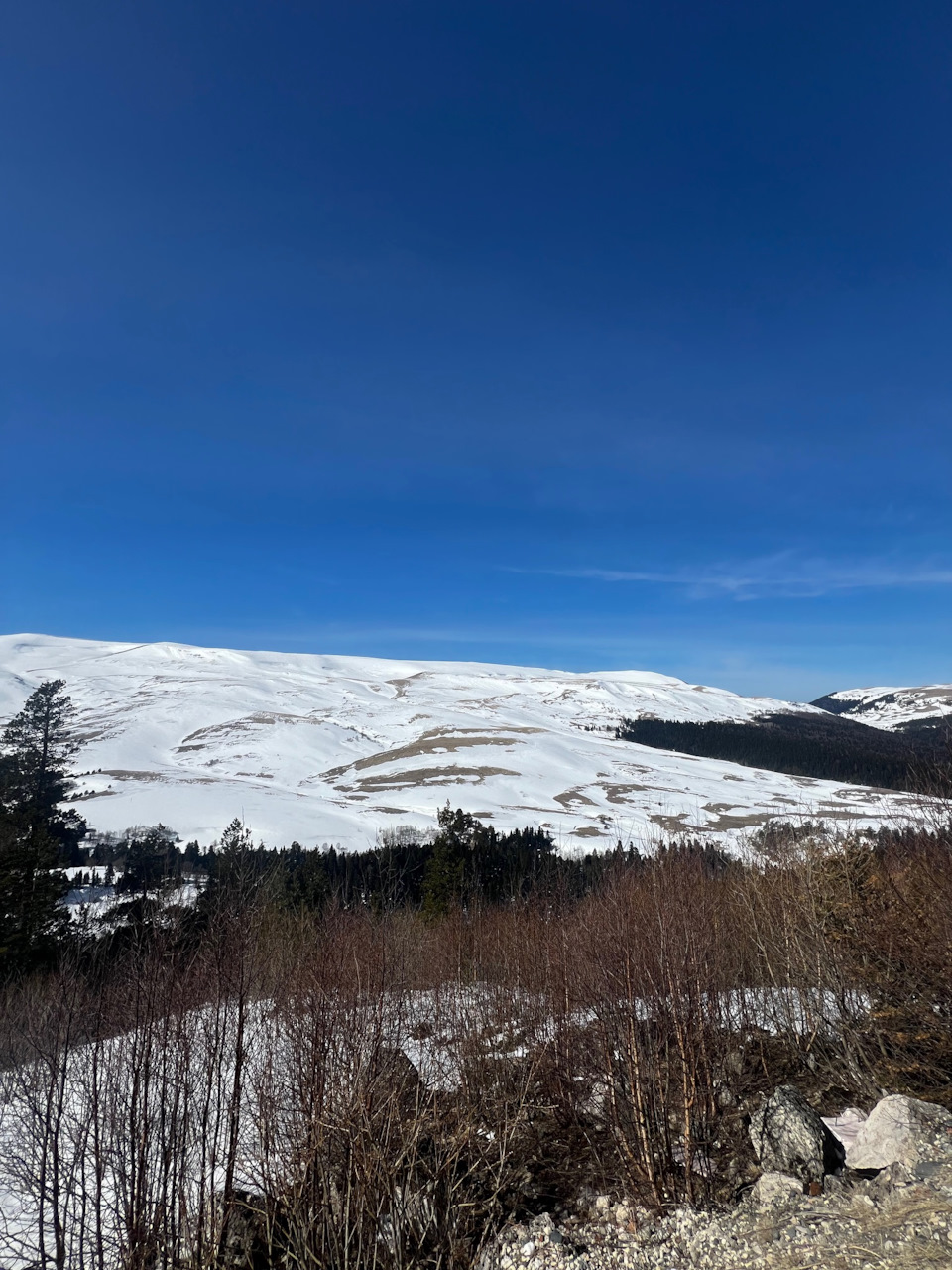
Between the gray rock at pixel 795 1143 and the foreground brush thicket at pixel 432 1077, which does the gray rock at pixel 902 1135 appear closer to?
the gray rock at pixel 795 1143

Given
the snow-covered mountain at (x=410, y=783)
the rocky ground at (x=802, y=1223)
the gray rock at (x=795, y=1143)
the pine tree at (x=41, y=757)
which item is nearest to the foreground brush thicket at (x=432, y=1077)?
the rocky ground at (x=802, y=1223)

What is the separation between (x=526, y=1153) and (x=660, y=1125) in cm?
216

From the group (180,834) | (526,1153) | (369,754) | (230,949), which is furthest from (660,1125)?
(369,754)

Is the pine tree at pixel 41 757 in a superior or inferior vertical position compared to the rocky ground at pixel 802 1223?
superior

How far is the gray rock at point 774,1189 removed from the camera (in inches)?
311

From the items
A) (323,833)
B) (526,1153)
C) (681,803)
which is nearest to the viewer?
(526,1153)

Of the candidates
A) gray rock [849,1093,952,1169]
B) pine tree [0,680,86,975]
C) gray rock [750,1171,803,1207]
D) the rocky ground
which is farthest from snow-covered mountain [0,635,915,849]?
gray rock [750,1171,803,1207]

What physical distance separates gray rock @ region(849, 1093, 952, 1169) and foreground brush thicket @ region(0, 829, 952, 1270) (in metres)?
1.48

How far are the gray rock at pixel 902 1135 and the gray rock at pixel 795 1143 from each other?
1.11 ft

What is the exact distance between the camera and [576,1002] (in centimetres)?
1181

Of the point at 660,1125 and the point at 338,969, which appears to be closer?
the point at 660,1125

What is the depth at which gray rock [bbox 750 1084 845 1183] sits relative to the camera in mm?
8203

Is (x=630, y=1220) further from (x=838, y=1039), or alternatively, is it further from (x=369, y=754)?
(x=369, y=754)

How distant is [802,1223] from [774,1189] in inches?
25.6
